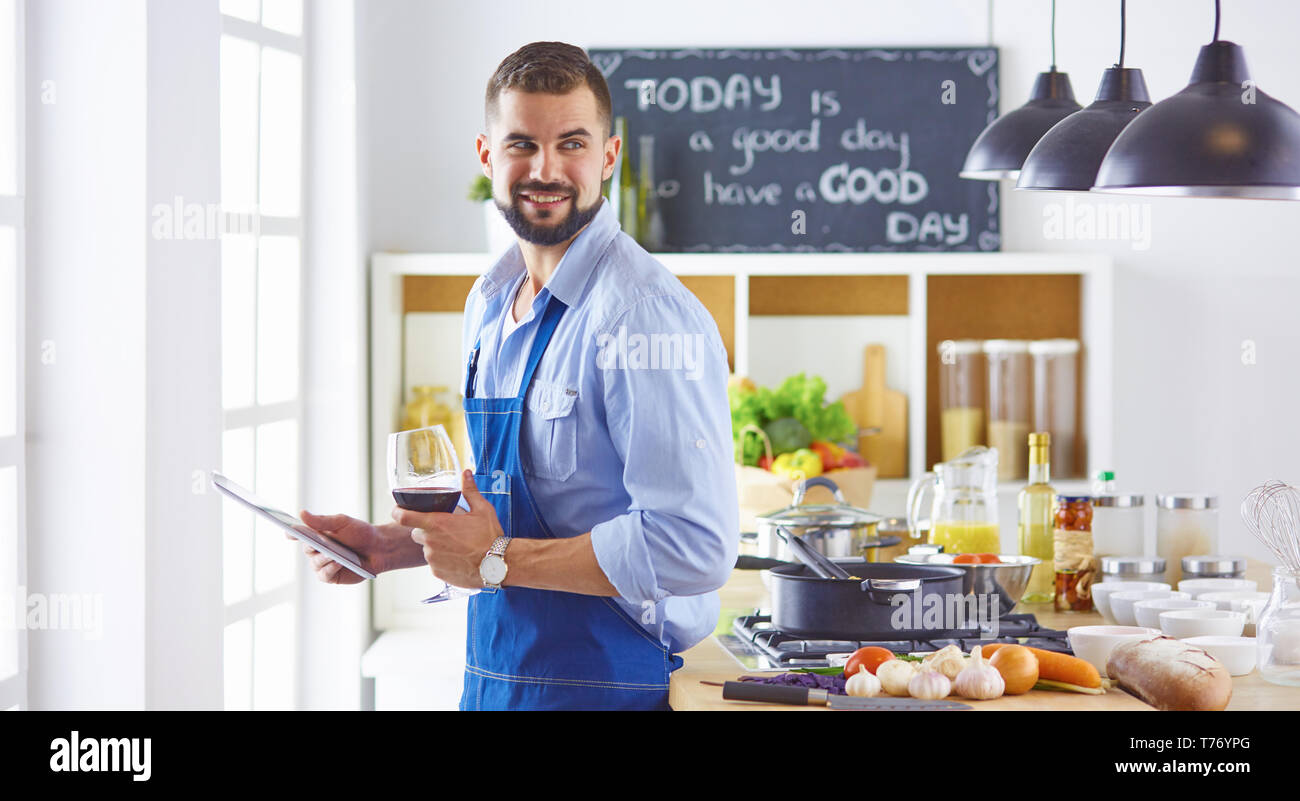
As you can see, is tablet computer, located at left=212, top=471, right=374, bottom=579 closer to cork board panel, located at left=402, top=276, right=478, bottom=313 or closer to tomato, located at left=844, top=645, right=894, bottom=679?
tomato, located at left=844, top=645, right=894, bottom=679

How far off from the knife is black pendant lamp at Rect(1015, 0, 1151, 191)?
→ 87 cm

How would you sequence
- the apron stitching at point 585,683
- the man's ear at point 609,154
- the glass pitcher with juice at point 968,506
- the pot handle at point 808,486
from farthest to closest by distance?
the pot handle at point 808,486 → the glass pitcher with juice at point 968,506 → the man's ear at point 609,154 → the apron stitching at point 585,683

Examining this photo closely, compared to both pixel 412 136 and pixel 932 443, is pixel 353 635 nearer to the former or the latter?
pixel 412 136

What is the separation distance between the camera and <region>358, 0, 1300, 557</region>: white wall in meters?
3.35

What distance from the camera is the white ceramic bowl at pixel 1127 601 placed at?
5.76 ft

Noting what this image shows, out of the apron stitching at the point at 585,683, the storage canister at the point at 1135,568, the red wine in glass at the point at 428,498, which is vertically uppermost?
the red wine in glass at the point at 428,498

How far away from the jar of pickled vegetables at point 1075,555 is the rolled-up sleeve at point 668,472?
716 mm

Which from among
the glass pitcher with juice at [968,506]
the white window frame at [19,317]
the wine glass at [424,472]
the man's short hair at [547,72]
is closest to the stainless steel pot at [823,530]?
the glass pitcher with juice at [968,506]

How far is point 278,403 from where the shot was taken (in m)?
2.86

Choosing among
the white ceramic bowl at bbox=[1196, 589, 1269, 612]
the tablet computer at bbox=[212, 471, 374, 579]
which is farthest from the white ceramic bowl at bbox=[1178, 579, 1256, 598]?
the tablet computer at bbox=[212, 471, 374, 579]

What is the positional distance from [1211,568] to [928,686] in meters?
0.80

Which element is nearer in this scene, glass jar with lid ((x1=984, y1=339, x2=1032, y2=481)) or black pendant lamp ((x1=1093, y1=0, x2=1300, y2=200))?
black pendant lamp ((x1=1093, y1=0, x2=1300, y2=200))

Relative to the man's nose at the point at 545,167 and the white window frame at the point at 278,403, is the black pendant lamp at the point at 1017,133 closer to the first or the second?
the man's nose at the point at 545,167

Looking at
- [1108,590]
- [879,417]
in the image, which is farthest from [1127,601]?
[879,417]
